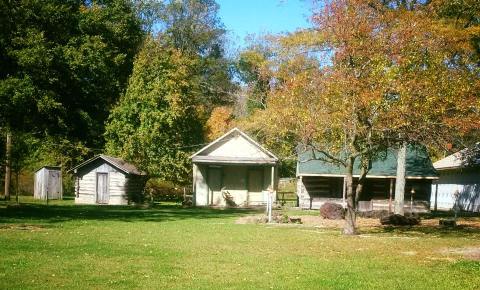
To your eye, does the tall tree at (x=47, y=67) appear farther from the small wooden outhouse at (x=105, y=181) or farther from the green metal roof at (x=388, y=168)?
the green metal roof at (x=388, y=168)

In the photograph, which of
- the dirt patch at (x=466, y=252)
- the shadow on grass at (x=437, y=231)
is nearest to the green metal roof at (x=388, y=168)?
the shadow on grass at (x=437, y=231)

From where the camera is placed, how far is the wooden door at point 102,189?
3902 centimetres

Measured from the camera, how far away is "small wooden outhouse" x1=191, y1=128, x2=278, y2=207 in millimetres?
38812

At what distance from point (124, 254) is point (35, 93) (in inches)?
609

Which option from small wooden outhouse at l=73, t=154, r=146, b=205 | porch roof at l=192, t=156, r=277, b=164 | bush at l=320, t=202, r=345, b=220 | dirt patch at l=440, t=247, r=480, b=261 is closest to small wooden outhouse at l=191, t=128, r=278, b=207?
porch roof at l=192, t=156, r=277, b=164

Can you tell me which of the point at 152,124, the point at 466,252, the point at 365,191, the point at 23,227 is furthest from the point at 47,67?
the point at 365,191

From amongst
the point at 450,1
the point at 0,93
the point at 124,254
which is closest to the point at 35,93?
the point at 0,93

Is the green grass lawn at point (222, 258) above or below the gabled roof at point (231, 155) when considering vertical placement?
below

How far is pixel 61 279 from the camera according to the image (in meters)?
9.60

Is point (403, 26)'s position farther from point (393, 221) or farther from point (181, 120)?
point (181, 120)

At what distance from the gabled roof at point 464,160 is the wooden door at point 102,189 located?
967 inches

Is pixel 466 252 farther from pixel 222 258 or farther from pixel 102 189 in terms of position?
pixel 102 189

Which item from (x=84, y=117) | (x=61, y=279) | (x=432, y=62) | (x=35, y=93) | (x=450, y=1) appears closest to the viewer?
(x=61, y=279)

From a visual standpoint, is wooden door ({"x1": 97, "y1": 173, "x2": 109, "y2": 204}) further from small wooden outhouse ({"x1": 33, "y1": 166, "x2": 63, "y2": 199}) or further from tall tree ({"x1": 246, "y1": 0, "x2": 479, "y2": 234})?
tall tree ({"x1": 246, "y1": 0, "x2": 479, "y2": 234})
